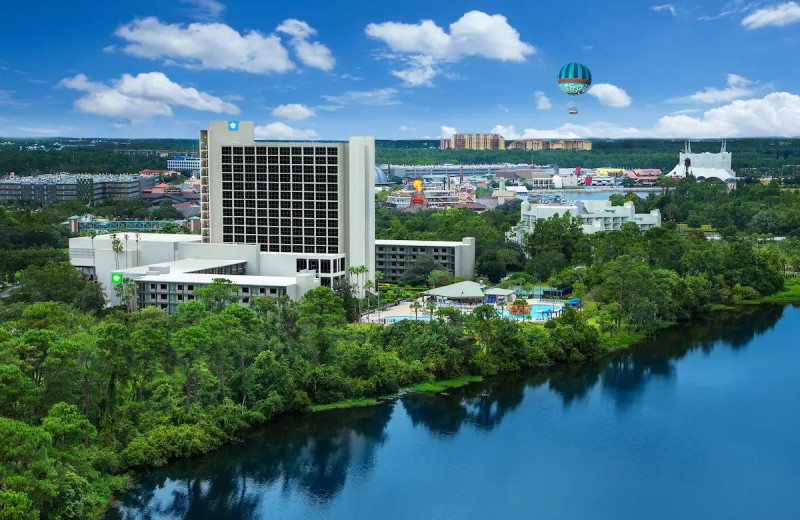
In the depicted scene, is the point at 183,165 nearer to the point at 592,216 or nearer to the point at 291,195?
the point at 592,216

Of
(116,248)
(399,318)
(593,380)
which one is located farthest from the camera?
(116,248)

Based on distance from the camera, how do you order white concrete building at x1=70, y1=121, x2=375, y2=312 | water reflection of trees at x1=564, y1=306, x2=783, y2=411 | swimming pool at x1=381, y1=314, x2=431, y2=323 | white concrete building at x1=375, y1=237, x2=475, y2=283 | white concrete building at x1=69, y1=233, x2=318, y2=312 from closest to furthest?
water reflection of trees at x1=564, y1=306, x2=783, y2=411 → white concrete building at x1=69, y1=233, x2=318, y2=312 → swimming pool at x1=381, y1=314, x2=431, y2=323 → white concrete building at x1=70, y1=121, x2=375, y2=312 → white concrete building at x1=375, y1=237, x2=475, y2=283

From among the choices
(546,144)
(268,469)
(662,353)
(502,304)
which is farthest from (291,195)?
(546,144)

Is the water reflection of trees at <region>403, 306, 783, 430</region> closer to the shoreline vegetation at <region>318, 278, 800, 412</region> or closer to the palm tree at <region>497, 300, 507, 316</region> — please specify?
the shoreline vegetation at <region>318, 278, 800, 412</region>

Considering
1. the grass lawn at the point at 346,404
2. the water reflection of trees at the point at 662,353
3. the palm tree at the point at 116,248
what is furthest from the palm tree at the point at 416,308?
the palm tree at the point at 116,248

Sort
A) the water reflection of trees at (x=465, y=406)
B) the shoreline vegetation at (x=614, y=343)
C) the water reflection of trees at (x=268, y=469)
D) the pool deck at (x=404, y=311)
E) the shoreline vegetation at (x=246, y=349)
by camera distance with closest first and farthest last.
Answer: the shoreline vegetation at (x=246, y=349) < the water reflection of trees at (x=268, y=469) < the water reflection of trees at (x=465, y=406) < the shoreline vegetation at (x=614, y=343) < the pool deck at (x=404, y=311)

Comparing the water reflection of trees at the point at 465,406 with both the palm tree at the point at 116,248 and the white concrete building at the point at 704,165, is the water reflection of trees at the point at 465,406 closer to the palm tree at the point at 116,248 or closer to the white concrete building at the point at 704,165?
the palm tree at the point at 116,248

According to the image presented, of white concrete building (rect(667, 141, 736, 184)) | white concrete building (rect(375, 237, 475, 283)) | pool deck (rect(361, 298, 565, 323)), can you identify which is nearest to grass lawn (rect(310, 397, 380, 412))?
pool deck (rect(361, 298, 565, 323))
